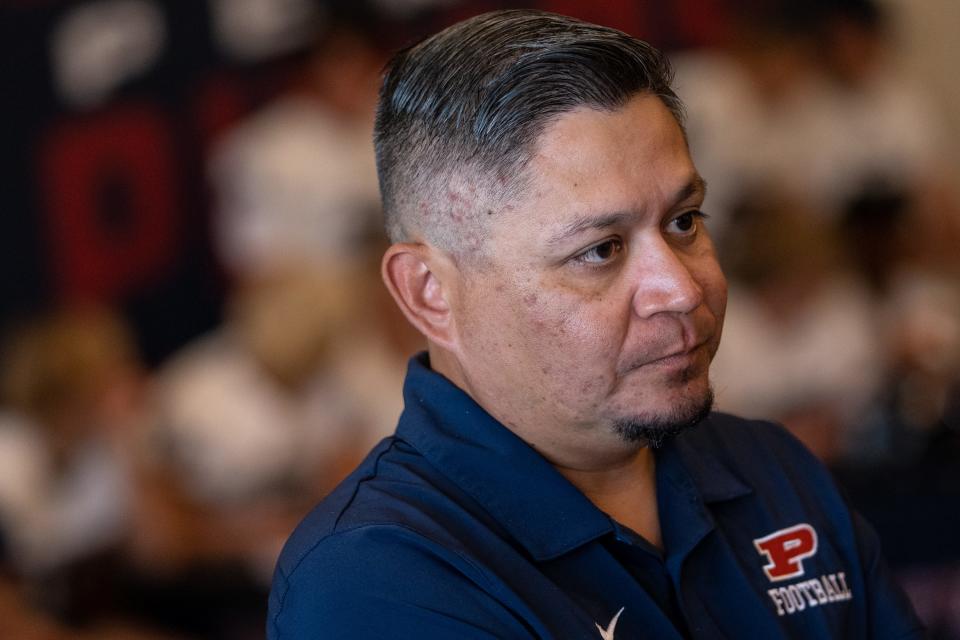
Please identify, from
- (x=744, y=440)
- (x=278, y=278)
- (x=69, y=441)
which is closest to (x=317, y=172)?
(x=278, y=278)

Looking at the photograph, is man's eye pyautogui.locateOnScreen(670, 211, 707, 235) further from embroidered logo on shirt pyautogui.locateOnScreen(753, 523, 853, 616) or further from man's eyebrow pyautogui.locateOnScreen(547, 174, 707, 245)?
embroidered logo on shirt pyautogui.locateOnScreen(753, 523, 853, 616)

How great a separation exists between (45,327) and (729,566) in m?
3.18

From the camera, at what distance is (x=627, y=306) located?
1.44 m

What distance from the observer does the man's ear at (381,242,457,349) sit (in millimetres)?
1566

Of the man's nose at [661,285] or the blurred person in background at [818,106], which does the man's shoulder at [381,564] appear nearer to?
the man's nose at [661,285]

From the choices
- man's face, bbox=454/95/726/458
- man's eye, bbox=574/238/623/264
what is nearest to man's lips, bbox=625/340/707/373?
man's face, bbox=454/95/726/458

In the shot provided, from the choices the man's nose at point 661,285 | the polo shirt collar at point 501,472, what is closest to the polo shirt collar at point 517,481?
the polo shirt collar at point 501,472

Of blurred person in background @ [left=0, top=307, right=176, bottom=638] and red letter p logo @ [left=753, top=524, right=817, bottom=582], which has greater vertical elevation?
red letter p logo @ [left=753, top=524, right=817, bottom=582]

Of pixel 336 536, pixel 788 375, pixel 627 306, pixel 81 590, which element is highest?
pixel 627 306

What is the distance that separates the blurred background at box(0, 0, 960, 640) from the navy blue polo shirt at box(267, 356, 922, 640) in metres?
1.61

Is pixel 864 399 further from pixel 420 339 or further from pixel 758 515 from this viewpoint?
pixel 758 515

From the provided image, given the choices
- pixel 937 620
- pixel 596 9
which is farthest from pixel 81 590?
pixel 596 9

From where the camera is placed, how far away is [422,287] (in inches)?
62.6

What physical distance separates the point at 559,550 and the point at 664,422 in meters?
0.18
